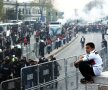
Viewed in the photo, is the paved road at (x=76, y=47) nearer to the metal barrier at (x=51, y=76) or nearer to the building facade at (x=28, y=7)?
the metal barrier at (x=51, y=76)

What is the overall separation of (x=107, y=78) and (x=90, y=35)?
2986 cm

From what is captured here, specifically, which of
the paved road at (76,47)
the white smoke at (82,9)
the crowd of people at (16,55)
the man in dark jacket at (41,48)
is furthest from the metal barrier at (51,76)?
the white smoke at (82,9)

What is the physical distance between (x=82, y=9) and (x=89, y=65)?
40275mm

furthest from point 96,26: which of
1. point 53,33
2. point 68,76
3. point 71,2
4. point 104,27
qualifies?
point 68,76

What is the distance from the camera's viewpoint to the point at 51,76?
1198 centimetres

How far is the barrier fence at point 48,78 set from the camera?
1094 centimetres

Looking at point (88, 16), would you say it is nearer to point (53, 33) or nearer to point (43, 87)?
point (53, 33)

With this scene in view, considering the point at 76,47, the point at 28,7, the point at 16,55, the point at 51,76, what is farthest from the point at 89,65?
the point at 28,7

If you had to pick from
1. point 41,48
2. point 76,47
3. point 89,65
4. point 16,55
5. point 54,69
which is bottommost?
point 76,47

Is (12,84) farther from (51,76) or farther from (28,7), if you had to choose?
(28,7)

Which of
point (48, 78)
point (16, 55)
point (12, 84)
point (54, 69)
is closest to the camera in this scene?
point (12, 84)

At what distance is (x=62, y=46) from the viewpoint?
31.9 meters

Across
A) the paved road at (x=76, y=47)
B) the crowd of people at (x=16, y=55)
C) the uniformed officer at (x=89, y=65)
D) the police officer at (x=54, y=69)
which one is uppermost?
the uniformed officer at (x=89, y=65)

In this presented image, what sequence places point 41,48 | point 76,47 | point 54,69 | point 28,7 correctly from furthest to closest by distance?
point 28,7 → point 76,47 → point 41,48 → point 54,69
